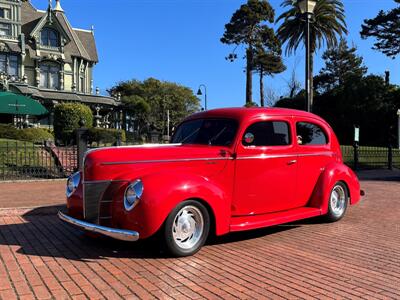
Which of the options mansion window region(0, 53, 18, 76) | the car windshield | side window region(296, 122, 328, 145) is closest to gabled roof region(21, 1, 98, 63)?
mansion window region(0, 53, 18, 76)

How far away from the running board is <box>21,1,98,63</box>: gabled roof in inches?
1582

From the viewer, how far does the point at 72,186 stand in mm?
5734

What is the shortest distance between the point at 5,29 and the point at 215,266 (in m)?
41.9

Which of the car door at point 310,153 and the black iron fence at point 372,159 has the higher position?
the car door at point 310,153

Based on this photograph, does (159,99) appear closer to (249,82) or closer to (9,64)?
(249,82)

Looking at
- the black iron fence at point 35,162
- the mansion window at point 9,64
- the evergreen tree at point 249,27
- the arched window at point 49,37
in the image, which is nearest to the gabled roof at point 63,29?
the arched window at point 49,37

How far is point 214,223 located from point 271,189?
1201mm

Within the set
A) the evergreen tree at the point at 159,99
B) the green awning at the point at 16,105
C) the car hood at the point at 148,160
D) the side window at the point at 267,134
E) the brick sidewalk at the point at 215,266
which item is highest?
the evergreen tree at the point at 159,99

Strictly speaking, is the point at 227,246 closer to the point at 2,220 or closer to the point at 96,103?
the point at 2,220

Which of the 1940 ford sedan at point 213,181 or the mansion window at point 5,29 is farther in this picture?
the mansion window at point 5,29

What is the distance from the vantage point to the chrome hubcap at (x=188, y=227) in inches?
202

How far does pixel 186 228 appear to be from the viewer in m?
5.20

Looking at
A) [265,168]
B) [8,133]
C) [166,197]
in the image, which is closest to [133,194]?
[166,197]

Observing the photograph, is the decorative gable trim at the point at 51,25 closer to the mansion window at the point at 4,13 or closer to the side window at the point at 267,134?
the mansion window at the point at 4,13
